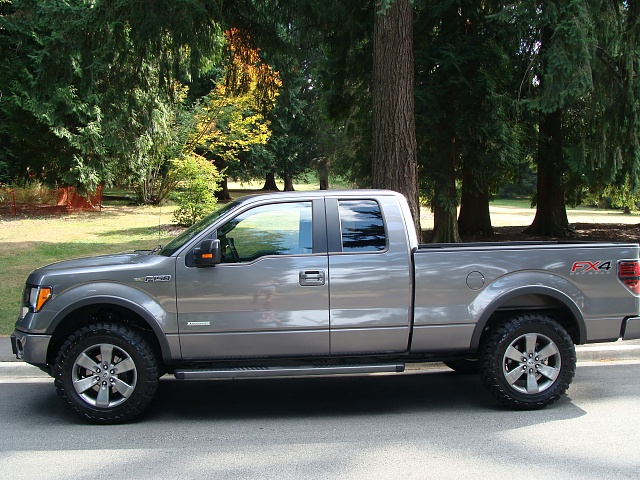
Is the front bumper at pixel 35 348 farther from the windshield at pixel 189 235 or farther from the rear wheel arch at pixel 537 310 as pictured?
the rear wheel arch at pixel 537 310

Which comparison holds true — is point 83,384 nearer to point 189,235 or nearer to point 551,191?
point 189,235

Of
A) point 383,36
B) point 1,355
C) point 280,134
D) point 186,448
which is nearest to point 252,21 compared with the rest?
point 383,36

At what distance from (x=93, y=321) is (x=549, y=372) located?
420 centimetres

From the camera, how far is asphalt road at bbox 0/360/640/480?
459cm

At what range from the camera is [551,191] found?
2073cm

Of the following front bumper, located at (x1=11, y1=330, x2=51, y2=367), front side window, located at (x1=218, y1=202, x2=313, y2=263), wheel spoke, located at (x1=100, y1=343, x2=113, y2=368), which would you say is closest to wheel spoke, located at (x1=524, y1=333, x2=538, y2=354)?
front side window, located at (x1=218, y1=202, x2=313, y2=263)

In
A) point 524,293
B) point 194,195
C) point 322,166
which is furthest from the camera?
point 322,166

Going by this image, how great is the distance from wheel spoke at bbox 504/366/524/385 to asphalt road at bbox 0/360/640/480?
1.03 feet

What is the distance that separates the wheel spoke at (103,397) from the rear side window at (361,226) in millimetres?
2398

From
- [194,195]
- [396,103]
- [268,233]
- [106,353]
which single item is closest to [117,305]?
[106,353]

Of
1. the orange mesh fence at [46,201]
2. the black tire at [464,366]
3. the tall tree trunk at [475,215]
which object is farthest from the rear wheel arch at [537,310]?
the orange mesh fence at [46,201]

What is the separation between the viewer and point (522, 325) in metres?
5.82

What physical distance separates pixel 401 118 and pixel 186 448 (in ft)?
19.8

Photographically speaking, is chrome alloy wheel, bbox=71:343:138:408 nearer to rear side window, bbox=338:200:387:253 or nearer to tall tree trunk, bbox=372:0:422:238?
rear side window, bbox=338:200:387:253
